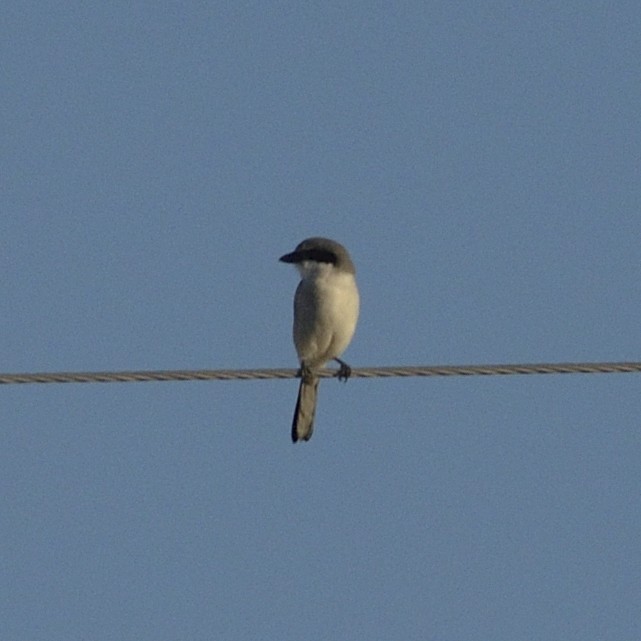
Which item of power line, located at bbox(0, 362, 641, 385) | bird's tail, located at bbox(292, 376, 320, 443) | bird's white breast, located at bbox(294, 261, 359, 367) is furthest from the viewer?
bird's tail, located at bbox(292, 376, 320, 443)

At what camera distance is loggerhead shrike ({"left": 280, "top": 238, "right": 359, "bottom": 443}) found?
11.0 metres

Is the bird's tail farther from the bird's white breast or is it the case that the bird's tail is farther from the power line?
the power line

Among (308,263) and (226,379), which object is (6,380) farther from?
(308,263)

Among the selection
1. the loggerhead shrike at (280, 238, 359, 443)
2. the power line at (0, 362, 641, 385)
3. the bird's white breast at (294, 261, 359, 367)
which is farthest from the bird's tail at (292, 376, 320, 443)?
the power line at (0, 362, 641, 385)

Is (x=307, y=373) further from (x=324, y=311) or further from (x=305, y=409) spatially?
(x=305, y=409)

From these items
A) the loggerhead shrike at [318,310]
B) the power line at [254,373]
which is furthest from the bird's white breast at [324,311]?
the power line at [254,373]

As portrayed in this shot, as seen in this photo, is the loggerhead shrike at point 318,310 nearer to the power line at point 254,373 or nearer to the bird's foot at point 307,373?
the bird's foot at point 307,373

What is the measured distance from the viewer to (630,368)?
839 centimetres

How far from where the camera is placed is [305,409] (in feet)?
37.0

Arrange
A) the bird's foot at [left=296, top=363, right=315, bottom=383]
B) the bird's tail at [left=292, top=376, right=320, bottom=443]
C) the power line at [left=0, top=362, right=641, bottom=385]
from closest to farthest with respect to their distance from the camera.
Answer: the power line at [left=0, top=362, right=641, bottom=385] → the bird's foot at [left=296, top=363, right=315, bottom=383] → the bird's tail at [left=292, top=376, right=320, bottom=443]

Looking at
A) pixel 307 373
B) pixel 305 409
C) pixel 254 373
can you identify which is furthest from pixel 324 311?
pixel 254 373

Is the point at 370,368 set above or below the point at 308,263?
below

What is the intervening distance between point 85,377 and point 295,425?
3.20 meters

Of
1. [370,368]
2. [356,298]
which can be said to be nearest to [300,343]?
[356,298]
